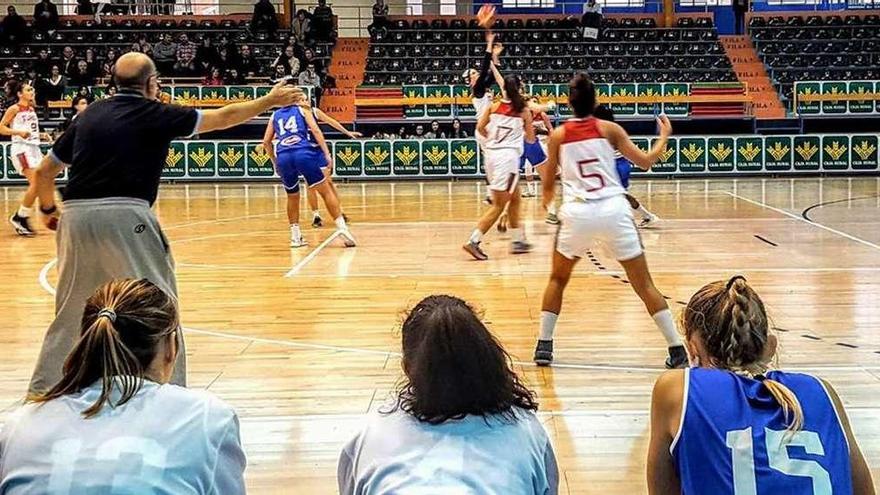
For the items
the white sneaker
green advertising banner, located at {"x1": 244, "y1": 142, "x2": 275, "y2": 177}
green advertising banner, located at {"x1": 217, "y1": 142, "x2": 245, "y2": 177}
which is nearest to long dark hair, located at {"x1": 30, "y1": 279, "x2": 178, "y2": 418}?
the white sneaker

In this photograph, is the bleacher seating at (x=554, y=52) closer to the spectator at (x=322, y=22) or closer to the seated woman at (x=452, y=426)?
the spectator at (x=322, y=22)

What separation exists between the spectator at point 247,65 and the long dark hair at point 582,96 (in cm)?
2124

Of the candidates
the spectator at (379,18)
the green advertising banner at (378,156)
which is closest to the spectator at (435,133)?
the green advertising banner at (378,156)

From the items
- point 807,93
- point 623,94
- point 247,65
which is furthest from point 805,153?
point 247,65

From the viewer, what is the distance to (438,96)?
27.6m

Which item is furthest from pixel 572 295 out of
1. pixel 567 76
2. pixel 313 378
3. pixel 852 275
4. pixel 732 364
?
pixel 567 76

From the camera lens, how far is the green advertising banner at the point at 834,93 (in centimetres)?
2706

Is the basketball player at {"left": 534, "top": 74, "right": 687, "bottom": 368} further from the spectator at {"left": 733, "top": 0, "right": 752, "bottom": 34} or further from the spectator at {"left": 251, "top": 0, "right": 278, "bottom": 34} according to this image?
the spectator at {"left": 733, "top": 0, "right": 752, "bottom": 34}

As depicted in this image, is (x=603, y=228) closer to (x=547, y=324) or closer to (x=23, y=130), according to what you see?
(x=547, y=324)

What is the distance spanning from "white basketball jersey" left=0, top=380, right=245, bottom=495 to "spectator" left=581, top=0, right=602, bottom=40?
2825 cm

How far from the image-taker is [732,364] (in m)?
2.85

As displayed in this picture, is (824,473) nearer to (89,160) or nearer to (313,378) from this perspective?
(89,160)

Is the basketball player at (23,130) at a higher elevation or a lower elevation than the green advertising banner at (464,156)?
higher

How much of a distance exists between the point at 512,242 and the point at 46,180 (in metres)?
8.10
